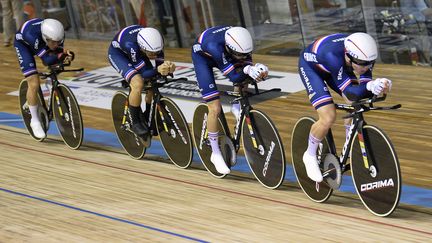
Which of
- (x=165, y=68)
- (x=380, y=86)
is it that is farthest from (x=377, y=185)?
(x=165, y=68)

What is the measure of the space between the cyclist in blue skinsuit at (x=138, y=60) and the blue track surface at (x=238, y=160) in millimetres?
655

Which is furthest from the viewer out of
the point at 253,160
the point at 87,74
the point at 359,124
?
the point at 87,74

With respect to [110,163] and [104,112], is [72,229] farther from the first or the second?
[104,112]

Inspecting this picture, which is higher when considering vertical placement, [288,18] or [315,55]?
[315,55]

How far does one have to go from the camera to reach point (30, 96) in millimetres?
8438

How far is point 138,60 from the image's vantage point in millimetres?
7270

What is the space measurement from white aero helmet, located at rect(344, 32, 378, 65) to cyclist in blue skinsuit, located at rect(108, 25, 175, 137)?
1918 mm

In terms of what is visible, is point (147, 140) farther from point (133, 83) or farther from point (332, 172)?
point (332, 172)

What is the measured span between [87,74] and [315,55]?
706cm

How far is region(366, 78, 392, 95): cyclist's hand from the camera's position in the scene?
5105 mm

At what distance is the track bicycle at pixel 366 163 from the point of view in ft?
17.4

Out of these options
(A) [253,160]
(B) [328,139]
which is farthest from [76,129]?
(B) [328,139]

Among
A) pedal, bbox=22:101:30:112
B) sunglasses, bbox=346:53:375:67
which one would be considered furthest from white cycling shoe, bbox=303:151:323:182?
pedal, bbox=22:101:30:112

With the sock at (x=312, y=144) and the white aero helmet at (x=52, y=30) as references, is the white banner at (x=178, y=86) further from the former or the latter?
the sock at (x=312, y=144)
